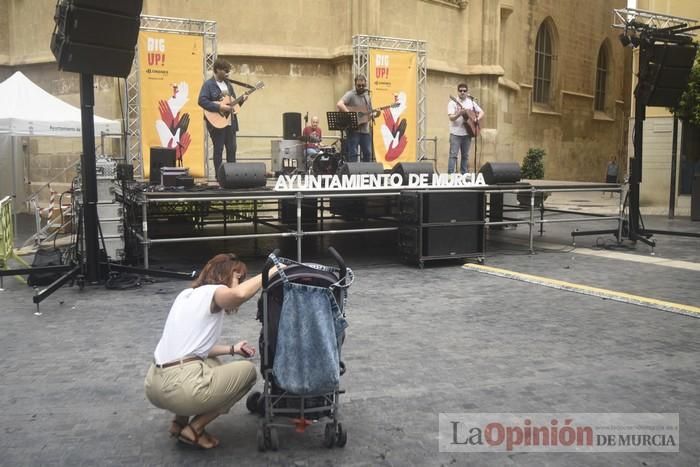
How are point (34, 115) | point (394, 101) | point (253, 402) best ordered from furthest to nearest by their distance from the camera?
1. point (394, 101)
2. point (34, 115)
3. point (253, 402)

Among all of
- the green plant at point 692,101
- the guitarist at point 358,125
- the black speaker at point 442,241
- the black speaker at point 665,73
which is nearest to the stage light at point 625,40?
the black speaker at point 665,73

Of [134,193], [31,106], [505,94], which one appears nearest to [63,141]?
[31,106]

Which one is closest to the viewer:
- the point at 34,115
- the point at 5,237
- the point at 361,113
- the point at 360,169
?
the point at 5,237

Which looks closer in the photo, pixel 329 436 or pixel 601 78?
pixel 329 436

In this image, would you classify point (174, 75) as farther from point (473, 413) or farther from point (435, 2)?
point (473, 413)

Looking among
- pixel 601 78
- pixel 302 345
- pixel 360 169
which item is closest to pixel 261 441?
pixel 302 345

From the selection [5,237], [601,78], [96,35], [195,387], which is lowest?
[195,387]

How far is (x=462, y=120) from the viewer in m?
14.1

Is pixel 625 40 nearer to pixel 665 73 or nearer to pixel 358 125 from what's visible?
pixel 665 73

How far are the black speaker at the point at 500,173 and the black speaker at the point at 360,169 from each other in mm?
1862

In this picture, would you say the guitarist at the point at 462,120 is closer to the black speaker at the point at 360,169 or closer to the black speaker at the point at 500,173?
the black speaker at the point at 500,173

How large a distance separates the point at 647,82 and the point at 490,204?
372cm

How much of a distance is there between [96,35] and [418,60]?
11106mm

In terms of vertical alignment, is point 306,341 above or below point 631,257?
above
